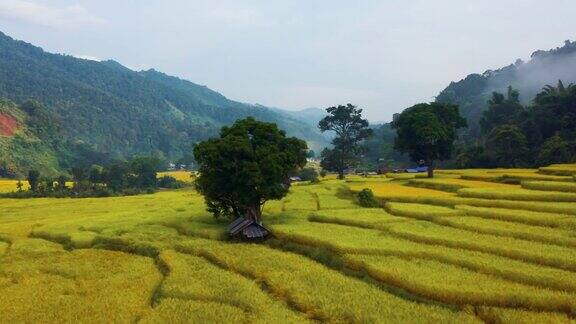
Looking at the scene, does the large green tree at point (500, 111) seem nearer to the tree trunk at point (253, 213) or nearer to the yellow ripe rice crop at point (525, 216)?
the yellow ripe rice crop at point (525, 216)

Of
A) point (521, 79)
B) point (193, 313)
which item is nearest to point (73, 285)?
point (193, 313)

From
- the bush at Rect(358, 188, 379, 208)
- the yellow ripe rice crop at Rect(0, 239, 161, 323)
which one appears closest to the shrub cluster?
the yellow ripe rice crop at Rect(0, 239, 161, 323)

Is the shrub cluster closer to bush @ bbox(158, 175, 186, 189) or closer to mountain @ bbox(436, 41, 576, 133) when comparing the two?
bush @ bbox(158, 175, 186, 189)

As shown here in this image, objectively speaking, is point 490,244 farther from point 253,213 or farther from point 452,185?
point 452,185

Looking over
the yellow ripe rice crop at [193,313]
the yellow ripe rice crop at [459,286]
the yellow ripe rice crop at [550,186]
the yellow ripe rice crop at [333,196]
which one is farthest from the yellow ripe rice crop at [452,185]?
the yellow ripe rice crop at [193,313]

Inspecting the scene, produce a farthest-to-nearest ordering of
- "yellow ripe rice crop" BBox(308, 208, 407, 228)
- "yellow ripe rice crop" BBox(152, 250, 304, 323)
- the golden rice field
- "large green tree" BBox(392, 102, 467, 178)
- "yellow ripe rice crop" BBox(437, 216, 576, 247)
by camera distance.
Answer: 1. "large green tree" BBox(392, 102, 467, 178)
2. "yellow ripe rice crop" BBox(308, 208, 407, 228)
3. "yellow ripe rice crop" BBox(437, 216, 576, 247)
4. "yellow ripe rice crop" BBox(152, 250, 304, 323)
5. the golden rice field

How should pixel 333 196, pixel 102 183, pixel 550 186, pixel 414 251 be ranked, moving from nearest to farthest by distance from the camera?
1. pixel 414 251
2. pixel 550 186
3. pixel 333 196
4. pixel 102 183

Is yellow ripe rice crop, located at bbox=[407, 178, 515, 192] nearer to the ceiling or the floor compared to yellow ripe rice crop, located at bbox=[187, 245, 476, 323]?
A: nearer to the ceiling
